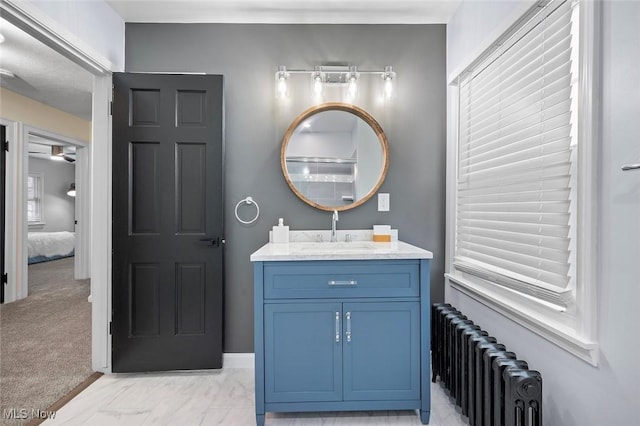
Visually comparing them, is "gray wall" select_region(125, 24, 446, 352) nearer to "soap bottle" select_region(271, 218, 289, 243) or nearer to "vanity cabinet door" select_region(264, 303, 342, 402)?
"soap bottle" select_region(271, 218, 289, 243)

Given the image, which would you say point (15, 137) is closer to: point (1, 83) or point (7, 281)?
point (1, 83)

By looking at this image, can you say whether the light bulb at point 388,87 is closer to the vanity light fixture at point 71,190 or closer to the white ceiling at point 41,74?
the white ceiling at point 41,74

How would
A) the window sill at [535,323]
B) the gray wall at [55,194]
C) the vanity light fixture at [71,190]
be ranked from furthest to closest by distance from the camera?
1. the vanity light fixture at [71,190]
2. the gray wall at [55,194]
3. the window sill at [535,323]

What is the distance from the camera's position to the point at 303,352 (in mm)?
1671

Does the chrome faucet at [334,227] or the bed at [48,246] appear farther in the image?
the bed at [48,246]

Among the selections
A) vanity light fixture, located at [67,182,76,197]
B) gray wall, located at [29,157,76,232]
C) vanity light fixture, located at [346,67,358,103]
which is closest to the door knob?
vanity light fixture, located at [346,67,358,103]

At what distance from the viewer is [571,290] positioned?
1.21 meters

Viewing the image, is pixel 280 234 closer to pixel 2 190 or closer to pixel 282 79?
pixel 282 79

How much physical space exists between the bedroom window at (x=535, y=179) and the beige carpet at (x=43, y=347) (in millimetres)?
2709

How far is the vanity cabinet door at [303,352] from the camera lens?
1.66 metres

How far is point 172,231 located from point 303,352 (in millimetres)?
1254

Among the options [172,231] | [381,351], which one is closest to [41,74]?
[172,231]

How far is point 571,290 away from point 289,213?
168 centimetres

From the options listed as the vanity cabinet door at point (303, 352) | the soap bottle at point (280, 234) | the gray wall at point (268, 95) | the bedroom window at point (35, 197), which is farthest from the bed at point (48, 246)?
the vanity cabinet door at point (303, 352)
